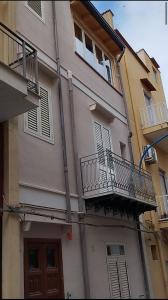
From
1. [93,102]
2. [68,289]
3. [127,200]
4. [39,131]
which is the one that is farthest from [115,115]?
[68,289]

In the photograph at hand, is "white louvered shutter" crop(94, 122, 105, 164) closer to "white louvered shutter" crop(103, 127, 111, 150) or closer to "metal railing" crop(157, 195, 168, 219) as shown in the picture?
"white louvered shutter" crop(103, 127, 111, 150)

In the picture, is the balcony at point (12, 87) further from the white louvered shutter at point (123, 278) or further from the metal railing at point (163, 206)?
the metal railing at point (163, 206)

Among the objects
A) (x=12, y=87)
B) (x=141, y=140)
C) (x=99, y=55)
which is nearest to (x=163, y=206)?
(x=141, y=140)

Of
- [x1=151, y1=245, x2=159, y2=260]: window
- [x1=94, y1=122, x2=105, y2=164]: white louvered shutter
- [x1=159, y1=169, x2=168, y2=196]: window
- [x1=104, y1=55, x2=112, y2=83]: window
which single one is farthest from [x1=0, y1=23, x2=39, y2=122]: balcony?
[x1=159, y1=169, x2=168, y2=196]: window

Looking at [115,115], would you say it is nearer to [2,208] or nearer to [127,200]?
[127,200]

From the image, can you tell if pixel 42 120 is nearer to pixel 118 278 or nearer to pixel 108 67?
pixel 118 278

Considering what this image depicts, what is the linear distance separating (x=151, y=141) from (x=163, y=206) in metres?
2.99

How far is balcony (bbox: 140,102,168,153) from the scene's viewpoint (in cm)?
1440

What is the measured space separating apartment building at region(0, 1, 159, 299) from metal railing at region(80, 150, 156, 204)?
30mm

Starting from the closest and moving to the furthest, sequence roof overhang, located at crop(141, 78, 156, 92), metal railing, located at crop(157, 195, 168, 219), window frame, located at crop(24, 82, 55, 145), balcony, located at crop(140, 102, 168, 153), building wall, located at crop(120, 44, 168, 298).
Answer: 1. window frame, located at crop(24, 82, 55, 145)
2. building wall, located at crop(120, 44, 168, 298)
3. metal railing, located at crop(157, 195, 168, 219)
4. balcony, located at crop(140, 102, 168, 153)
5. roof overhang, located at crop(141, 78, 156, 92)

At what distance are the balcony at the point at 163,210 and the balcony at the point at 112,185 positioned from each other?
1.98 meters

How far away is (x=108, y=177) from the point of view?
994cm

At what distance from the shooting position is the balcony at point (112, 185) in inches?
367

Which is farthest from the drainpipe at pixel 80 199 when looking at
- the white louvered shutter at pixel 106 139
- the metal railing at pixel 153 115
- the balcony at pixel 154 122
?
the metal railing at pixel 153 115
